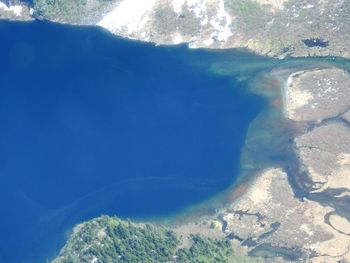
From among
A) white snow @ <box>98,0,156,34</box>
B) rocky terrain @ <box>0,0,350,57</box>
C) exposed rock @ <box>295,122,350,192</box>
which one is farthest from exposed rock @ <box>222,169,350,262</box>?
white snow @ <box>98,0,156,34</box>

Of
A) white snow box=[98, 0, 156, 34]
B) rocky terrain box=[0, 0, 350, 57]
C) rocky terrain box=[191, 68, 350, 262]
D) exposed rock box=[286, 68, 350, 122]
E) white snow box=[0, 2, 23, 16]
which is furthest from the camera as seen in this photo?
white snow box=[0, 2, 23, 16]

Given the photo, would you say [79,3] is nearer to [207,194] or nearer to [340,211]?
[207,194]

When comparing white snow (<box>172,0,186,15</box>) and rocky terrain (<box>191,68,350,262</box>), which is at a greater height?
white snow (<box>172,0,186,15</box>)

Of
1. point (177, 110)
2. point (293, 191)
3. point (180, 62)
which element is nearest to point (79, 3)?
point (180, 62)

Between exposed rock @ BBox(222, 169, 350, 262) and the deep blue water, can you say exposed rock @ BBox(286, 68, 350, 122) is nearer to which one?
the deep blue water

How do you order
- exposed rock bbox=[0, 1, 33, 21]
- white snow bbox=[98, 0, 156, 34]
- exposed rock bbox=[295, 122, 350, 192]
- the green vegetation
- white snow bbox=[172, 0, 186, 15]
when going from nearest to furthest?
the green vegetation
exposed rock bbox=[295, 122, 350, 192]
white snow bbox=[172, 0, 186, 15]
white snow bbox=[98, 0, 156, 34]
exposed rock bbox=[0, 1, 33, 21]

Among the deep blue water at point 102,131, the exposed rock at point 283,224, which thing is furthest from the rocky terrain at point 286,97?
the deep blue water at point 102,131

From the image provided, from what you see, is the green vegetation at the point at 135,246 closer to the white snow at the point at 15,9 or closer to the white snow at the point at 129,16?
the white snow at the point at 129,16
